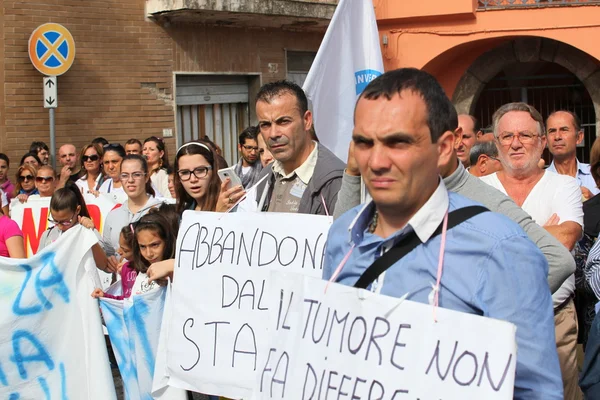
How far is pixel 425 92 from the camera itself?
2338 mm

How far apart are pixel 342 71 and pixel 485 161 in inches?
45.9

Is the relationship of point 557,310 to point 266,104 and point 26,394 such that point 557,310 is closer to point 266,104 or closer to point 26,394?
point 266,104

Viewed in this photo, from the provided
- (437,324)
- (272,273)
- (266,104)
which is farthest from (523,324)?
(266,104)

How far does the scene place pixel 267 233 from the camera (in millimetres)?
4383

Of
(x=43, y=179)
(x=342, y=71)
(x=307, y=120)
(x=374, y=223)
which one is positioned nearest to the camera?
(x=374, y=223)

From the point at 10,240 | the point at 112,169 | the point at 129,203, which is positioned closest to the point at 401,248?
the point at 10,240

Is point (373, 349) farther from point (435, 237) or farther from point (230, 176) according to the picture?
point (230, 176)

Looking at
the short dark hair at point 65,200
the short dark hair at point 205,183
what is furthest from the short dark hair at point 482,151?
the short dark hair at point 65,200

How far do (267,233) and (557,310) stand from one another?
144cm

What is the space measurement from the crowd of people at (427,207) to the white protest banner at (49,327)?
1.16ft

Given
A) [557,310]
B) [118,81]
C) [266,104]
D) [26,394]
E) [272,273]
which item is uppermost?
[118,81]

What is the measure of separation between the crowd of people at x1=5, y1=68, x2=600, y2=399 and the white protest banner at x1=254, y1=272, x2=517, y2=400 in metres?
0.08

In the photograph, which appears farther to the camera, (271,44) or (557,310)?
(271,44)

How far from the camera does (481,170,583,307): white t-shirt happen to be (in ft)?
13.8
